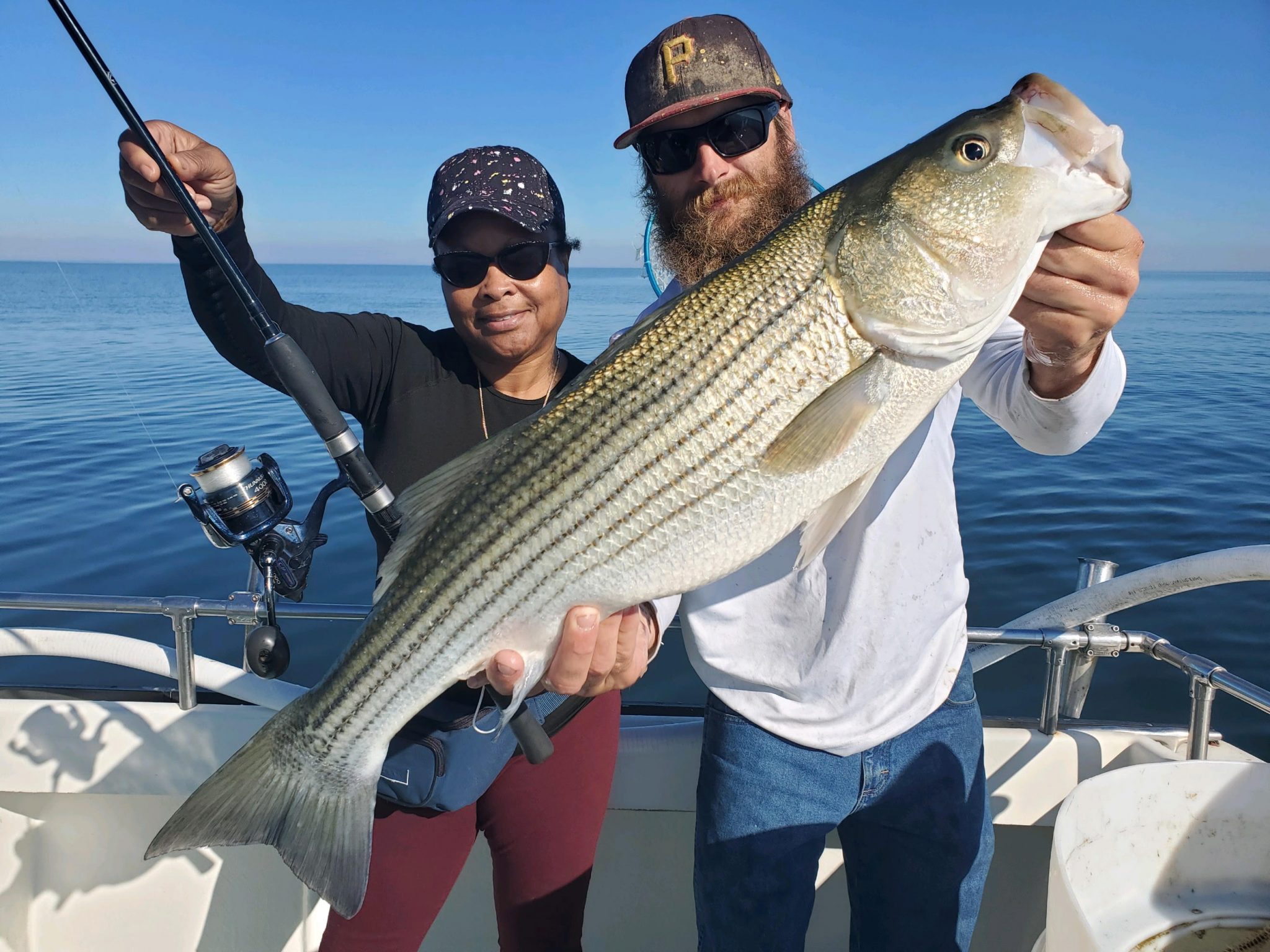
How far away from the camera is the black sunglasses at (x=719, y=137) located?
2736 millimetres

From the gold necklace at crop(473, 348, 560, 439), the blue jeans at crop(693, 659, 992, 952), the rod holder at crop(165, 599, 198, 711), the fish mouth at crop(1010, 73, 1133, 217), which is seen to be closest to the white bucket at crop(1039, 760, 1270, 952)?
the blue jeans at crop(693, 659, 992, 952)

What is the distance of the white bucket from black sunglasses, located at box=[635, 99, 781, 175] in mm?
2306

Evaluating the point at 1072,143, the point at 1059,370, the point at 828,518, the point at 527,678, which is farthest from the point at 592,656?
the point at 1072,143

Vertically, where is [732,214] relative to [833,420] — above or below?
above

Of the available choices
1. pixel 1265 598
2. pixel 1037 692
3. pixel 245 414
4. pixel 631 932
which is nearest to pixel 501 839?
pixel 631 932

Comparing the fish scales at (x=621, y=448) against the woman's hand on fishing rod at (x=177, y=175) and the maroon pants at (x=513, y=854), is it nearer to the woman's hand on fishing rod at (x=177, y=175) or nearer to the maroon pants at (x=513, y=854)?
the maroon pants at (x=513, y=854)

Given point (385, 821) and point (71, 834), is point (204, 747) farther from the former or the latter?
point (385, 821)

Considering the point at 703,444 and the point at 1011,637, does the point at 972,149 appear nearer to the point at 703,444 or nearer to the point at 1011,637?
the point at 703,444

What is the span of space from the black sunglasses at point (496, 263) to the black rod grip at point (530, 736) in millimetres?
1600

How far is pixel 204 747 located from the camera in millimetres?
3334

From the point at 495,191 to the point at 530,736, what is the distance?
207 cm

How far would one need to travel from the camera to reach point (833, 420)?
1.93 metres

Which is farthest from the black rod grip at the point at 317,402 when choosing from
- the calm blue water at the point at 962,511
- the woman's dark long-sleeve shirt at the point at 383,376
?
the calm blue water at the point at 962,511

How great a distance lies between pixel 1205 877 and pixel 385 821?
2.54 meters
